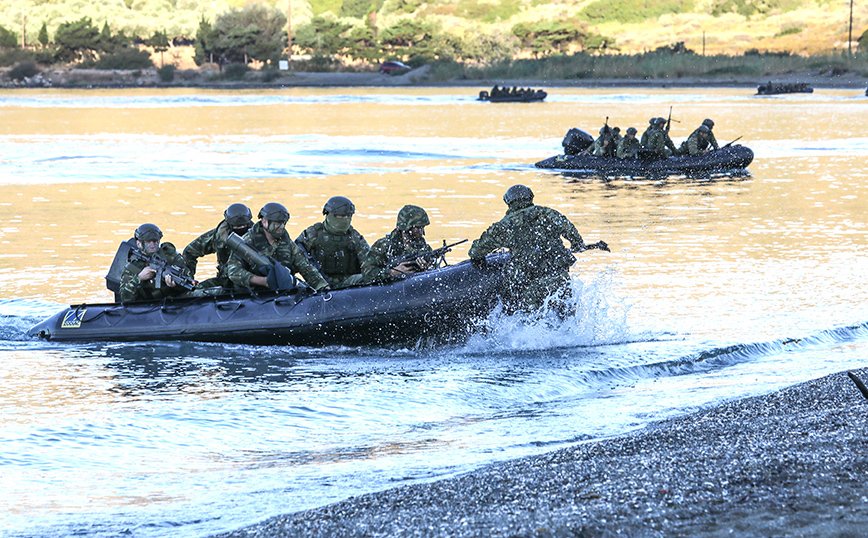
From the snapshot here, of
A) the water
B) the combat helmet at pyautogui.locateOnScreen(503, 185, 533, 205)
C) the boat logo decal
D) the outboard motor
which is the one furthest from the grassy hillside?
the boat logo decal

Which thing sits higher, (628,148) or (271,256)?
(271,256)

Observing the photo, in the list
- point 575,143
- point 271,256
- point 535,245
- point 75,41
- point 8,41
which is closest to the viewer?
point 535,245

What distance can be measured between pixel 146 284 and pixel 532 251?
12.7 ft

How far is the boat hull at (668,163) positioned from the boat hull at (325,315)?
18.7 meters

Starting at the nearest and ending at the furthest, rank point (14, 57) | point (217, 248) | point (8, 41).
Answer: point (217, 248) < point (14, 57) < point (8, 41)

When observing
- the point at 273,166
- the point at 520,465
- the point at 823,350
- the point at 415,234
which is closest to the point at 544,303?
the point at 415,234

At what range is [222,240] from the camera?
11.3 m

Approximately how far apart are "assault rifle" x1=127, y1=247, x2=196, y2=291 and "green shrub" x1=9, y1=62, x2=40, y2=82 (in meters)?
99.7

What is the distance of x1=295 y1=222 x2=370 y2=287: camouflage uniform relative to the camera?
1160 centimetres

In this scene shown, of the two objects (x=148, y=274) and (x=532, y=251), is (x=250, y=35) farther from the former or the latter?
(x=532, y=251)

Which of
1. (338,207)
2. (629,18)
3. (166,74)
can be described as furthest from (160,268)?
(629,18)

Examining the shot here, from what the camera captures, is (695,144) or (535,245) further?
(695,144)

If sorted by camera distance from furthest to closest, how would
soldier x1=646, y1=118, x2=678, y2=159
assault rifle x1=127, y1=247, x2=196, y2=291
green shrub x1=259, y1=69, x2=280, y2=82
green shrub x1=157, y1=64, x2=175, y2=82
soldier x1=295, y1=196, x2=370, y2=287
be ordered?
green shrub x1=157, y1=64, x2=175, y2=82
green shrub x1=259, y1=69, x2=280, y2=82
soldier x1=646, y1=118, x2=678, y2=159
soldier x1=295, y1=196, x2=370, y2=287
assault rifle x1=127, y1=247, x2=196, y2=291

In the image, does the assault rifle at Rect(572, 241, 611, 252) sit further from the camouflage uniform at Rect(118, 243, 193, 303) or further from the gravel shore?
the camouflage uniform at Rect(118, 243, 193, 303)
